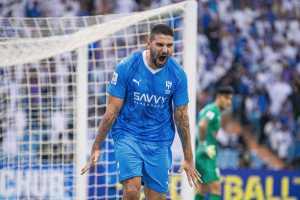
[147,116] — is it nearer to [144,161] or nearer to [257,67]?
[144,161]

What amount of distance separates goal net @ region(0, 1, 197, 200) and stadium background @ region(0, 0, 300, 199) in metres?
5.15

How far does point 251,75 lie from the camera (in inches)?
714

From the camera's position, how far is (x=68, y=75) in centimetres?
1085

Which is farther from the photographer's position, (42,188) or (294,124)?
(294,124)

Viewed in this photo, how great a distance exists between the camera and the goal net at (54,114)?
9.88m

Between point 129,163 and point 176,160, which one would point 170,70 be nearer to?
point 129,163

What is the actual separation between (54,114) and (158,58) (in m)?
3.80

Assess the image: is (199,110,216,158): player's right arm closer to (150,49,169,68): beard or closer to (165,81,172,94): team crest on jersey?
(165,81,172,94): team crest on jersey

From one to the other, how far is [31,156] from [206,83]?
761 cm

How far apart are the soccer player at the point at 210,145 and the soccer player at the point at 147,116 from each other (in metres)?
4.01

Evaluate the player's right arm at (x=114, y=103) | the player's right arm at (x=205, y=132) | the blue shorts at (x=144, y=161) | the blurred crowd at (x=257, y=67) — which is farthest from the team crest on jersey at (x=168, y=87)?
the blurred crowd at (x=257, y=67)

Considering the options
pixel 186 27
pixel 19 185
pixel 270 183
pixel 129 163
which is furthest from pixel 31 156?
pixel 270 183

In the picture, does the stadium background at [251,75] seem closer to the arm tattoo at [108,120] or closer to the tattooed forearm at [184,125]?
the tattooed forearm at [184,125]

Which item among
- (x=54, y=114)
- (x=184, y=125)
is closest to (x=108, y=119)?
(x=184, y=125)
